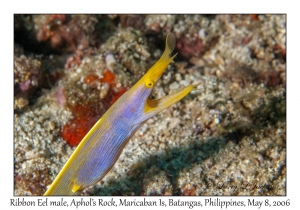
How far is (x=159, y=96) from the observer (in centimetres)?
452

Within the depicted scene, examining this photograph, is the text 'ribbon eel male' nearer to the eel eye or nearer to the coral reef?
the eel eye

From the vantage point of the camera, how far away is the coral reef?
3604 mm

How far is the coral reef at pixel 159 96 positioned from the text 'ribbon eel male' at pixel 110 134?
979 millimetres

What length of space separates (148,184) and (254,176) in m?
1.32

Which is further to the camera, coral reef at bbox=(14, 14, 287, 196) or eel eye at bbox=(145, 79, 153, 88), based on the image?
coral reef at bbox=(14, 14, 287, 196)

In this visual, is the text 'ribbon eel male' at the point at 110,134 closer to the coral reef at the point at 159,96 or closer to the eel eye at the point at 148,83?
the eel eye at the point at 148,83

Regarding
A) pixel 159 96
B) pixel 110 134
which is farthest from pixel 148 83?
pixel 159 96

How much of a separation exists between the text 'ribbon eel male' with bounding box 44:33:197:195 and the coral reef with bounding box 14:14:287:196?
3.21 feet

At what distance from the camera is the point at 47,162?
3807 mm

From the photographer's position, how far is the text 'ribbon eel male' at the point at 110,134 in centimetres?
249

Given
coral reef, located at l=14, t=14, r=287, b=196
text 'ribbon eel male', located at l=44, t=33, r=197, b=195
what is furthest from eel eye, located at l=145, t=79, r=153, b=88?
coral reef, located at l=14, t=14, r=287, b=196

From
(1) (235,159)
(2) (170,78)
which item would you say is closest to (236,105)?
(1) (235,159)

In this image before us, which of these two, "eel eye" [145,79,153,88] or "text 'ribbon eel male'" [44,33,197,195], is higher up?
"eel eye" [145,79,153,88]

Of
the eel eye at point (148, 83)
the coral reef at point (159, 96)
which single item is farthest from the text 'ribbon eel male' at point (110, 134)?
the coral reef at point (159, 96)
